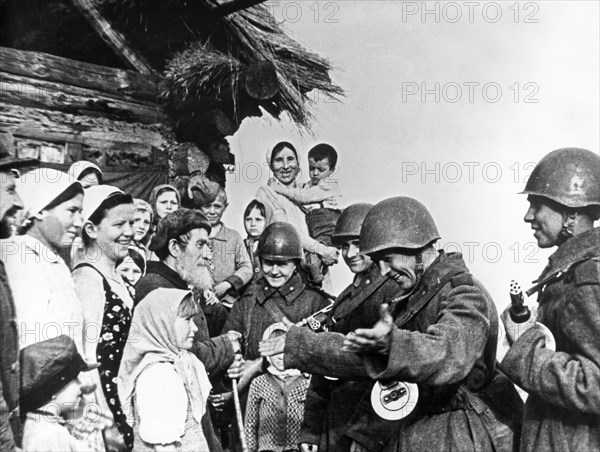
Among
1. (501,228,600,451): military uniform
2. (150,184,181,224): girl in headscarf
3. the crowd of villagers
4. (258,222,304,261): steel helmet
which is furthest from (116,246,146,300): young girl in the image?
(501,228,600,451): military uniform

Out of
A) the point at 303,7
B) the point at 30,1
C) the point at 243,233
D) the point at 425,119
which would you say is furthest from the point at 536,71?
the point at 30,1

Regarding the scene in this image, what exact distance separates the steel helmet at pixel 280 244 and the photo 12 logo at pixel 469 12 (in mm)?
1572

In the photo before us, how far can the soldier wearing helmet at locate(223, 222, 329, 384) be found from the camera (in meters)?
6.67

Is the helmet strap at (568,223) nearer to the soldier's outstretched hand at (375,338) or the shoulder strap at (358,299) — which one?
the shoulder strap at (358,299)

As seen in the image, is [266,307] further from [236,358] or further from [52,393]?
[52,393]

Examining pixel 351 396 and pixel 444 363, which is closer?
pixel 444 363

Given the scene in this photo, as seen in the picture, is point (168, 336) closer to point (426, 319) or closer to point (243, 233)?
point (243, 233)

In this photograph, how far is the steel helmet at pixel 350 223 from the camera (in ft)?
22.0

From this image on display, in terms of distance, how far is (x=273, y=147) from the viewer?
686 centimetres

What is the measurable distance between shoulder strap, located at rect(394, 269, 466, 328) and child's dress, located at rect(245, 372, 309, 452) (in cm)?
116

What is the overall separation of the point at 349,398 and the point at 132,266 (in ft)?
5.13

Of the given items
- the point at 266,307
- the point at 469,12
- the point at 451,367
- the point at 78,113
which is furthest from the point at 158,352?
the point at 469,12

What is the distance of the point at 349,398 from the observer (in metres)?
6.17

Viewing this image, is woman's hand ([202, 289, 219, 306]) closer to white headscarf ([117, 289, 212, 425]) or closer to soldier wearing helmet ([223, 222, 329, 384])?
soldier wearing helmet ([223, 222, 329, 384])
